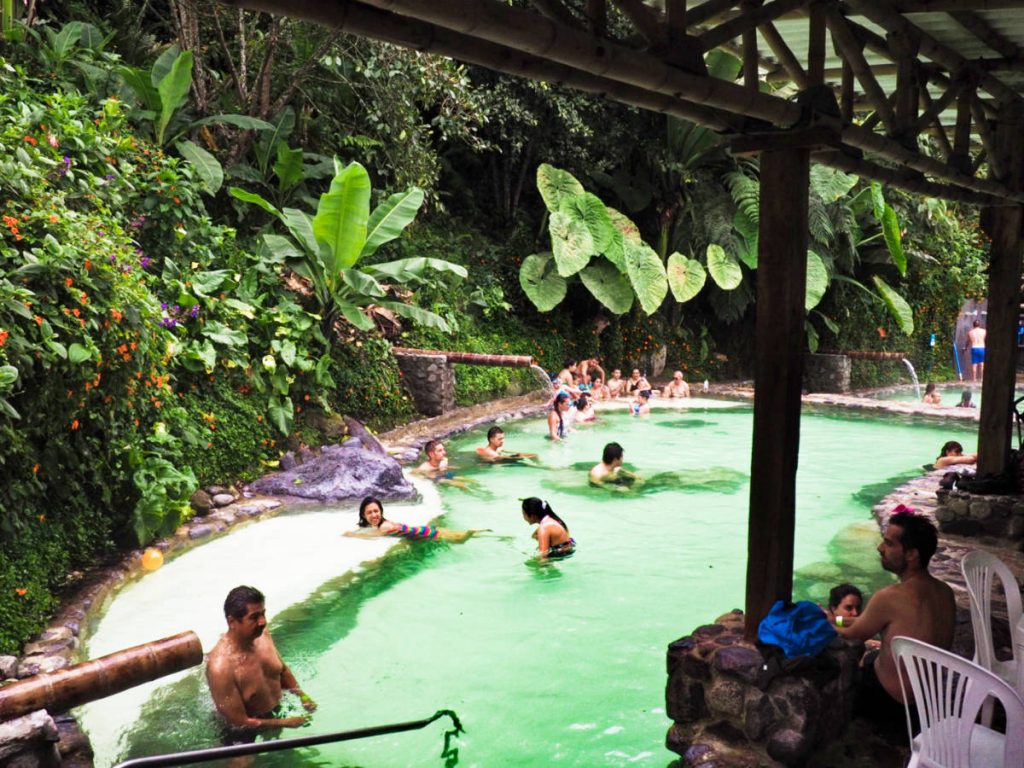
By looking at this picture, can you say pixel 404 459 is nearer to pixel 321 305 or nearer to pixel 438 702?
pixel 321 305

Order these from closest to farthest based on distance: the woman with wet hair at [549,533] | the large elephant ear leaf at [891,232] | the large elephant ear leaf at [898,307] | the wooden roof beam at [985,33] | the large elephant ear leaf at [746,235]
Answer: the wooden roof beam at [985,33] < the woman with wet hair at [549,533] < the large elephant ear leaf at [891,232] < the large elephant ear leaf at [746,235] < the large elephant ear leaf at [898,307]

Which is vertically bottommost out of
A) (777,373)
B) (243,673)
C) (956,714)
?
(243,673)

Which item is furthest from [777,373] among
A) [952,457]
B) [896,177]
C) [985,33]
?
[952,457]

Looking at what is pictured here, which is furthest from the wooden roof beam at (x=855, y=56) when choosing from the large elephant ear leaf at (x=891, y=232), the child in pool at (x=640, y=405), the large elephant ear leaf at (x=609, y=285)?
the large elephant ear leaf at (x=891, y=232)

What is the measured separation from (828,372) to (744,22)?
1592cm

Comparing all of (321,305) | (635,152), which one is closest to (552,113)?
(635,152)

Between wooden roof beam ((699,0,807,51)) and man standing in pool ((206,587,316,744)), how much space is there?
3138 millimetres

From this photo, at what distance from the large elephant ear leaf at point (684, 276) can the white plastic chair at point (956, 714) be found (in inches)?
525

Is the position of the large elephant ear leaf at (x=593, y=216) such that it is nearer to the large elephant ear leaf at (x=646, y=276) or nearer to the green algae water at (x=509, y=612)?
the large elephant ear leaf at (x=646, y=276)

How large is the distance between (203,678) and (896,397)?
17.5 metres

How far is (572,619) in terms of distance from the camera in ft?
21.2

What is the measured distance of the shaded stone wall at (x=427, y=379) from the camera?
39.4 ft

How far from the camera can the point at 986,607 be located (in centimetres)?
379

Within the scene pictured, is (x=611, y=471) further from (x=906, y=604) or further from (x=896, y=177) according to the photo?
(x=906, y=604)
